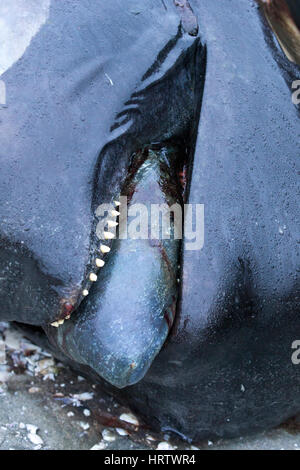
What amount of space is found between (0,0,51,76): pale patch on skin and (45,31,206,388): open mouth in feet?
1.31

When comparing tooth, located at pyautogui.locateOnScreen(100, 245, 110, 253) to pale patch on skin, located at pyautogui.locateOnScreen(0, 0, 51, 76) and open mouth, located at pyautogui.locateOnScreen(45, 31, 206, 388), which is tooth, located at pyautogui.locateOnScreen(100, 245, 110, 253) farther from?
pale patch on skin, located at pyautogui.locateOnScreen(0, 0, 51, 76)

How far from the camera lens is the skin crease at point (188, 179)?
210cm

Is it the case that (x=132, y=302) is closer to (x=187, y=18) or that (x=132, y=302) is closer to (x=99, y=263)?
(x=99, y=263)

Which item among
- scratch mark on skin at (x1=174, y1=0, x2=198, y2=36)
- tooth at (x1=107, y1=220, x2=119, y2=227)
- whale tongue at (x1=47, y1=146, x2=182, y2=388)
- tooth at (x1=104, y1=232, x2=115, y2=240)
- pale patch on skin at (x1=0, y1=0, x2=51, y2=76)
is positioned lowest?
whale tongue at (x1=47, y1=146, x2=182, y2=388)

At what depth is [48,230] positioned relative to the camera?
2.08 metres

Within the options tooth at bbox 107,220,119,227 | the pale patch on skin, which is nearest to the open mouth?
tooth at bbox 107,220,119,227

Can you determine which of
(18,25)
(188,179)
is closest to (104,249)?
(188,179)

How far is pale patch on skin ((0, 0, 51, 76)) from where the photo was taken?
2191mm

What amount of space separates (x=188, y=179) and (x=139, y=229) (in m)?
0.26

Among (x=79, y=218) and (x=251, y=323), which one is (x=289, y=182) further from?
(x=79, y=218)

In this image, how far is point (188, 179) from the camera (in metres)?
2.37

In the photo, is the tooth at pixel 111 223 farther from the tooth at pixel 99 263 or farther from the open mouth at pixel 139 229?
the tooth at pixel 99 263

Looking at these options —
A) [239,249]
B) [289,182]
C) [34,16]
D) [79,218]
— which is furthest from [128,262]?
[34,16]

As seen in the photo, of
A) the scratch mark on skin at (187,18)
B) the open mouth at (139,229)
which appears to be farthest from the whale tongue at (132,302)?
the scratch mark on skin at (187,18)
